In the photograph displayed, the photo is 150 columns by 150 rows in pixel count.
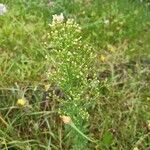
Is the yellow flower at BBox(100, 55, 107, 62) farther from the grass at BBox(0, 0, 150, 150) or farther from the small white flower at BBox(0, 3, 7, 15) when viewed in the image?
the small white flower at BBox(0, 3, 7, 15)

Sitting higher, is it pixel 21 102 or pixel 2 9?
pixel 2 9

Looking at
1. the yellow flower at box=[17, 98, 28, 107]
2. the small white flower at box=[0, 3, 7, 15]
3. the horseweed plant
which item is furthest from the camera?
the small white flower at box=[0, 3, 7, 15]

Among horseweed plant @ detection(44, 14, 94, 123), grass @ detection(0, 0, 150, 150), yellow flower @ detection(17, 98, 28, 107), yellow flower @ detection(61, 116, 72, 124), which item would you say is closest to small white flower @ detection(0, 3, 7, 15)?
grass @ detection(0, 0, 150, 150)

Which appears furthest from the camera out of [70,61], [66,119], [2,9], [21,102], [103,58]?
[2,9]

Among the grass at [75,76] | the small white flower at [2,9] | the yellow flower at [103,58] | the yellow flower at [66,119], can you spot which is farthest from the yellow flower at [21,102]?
the small white flower at [2,9]

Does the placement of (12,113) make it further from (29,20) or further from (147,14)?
(147,14)

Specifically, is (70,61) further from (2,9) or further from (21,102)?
(2,9)

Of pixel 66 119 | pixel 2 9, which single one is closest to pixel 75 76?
pixel 66 119

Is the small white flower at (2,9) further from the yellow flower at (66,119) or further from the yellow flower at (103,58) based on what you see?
the yellow flower at (66,119)

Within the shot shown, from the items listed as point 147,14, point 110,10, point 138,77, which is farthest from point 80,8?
point 138,77
